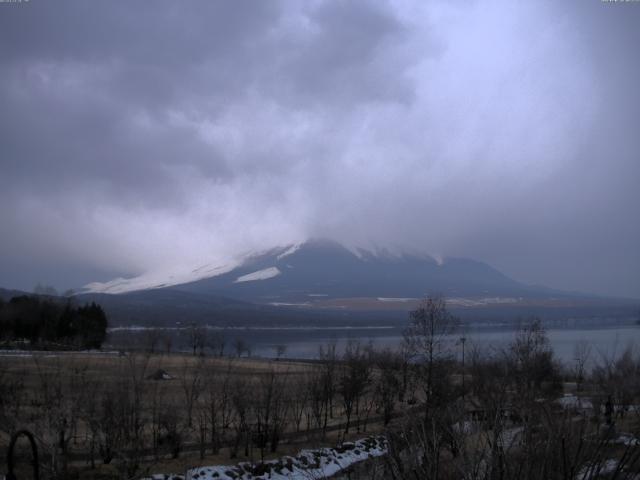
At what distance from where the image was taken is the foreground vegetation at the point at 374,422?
22.2 ft

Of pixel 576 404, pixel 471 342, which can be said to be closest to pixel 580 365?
pixel 471 342

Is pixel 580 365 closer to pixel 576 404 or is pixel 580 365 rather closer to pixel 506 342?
pixel 576 404

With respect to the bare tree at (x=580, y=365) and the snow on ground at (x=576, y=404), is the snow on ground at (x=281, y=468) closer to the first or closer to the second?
the snow on ground at (x=576, y=404)

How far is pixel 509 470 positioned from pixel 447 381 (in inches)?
1147

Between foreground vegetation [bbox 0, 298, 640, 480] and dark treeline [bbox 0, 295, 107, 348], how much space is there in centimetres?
3642

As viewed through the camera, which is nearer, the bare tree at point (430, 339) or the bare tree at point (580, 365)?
the bare tree at point (430, 339)

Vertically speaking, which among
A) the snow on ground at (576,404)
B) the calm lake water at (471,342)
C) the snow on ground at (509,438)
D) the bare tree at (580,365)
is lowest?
the calm lake water at (471,342)

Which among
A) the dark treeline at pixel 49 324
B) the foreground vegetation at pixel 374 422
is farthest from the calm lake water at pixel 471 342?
the foreground vegetation at pixel 374 422

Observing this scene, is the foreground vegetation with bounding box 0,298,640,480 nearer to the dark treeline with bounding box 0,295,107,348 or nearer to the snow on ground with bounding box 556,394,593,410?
the snow on ground with bounding box 556,394,593,410

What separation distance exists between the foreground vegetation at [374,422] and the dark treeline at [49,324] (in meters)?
36.4

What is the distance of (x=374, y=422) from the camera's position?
122ft

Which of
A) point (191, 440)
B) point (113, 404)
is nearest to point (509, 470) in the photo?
point (113, 404)

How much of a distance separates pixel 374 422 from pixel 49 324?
6318cm

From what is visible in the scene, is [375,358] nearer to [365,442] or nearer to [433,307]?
[433,307]
